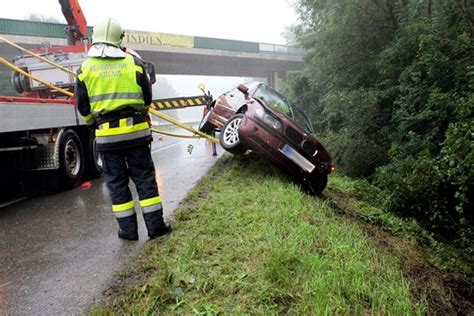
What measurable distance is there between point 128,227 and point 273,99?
185 inches

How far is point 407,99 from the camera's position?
9.15m

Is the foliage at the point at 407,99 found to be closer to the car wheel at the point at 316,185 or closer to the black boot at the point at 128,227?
the car wheel at the point at 316,185

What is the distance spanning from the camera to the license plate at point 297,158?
593cm

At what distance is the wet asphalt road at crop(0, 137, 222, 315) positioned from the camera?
8.77 feet

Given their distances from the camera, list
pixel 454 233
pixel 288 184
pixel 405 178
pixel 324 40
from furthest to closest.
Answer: pixel 324 40 < pixel 405 178 < pixel 454 233 < pixel 288 184

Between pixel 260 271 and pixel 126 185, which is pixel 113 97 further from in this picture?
pixel 260 271

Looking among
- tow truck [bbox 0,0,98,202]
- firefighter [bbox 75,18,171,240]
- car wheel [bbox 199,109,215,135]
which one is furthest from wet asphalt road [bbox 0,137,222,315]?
car wheel [bbox 199,109,215,135]

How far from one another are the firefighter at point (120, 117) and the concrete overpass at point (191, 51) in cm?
2060

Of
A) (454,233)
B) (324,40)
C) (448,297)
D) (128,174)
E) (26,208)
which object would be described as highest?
(324,40)

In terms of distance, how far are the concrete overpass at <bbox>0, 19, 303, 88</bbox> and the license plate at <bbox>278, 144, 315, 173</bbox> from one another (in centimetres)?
1980

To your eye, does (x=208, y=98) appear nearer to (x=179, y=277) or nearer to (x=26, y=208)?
(x=26, y=208)

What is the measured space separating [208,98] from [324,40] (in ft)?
14.9

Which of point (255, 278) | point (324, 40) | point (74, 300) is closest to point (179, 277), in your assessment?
point (255, 278)

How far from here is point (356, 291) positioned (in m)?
2.57
